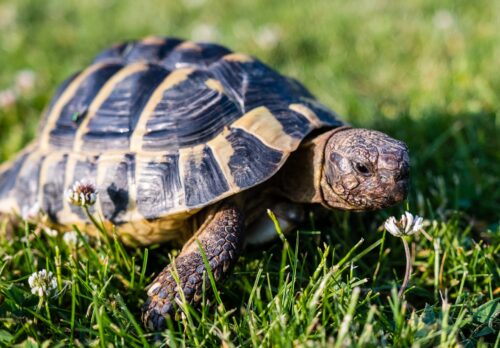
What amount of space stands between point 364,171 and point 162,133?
1.01 m

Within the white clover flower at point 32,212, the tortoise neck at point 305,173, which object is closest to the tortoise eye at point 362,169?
the tortoise neck at point 305,173

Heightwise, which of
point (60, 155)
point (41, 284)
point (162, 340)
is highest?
point (60, 155)

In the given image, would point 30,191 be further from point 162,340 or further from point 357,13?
point 357,13

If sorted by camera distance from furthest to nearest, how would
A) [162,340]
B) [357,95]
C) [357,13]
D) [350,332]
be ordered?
1. [357,13]
2. [357,95]
3. [162,340]
4. [350,332]

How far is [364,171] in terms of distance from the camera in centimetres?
234

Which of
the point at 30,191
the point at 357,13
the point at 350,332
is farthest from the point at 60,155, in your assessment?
the point at 357,13

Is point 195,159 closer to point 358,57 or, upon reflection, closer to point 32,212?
point 32,212

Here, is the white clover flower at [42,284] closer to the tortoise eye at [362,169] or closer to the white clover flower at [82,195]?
the white clover flower at [82,195]

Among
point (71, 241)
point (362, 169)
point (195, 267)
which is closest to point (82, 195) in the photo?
point (71, 241)

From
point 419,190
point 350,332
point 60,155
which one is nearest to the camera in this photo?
point 350,332

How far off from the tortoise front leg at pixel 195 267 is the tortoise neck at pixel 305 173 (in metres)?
0.38

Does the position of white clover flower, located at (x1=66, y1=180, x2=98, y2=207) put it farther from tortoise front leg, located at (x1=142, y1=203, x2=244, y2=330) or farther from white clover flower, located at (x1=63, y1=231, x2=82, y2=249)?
tortoise front leg, located at (x1=142, y1=203, x2=244, y2=330)

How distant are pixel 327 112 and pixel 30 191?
171 centimetres

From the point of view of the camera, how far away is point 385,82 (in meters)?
4.77
